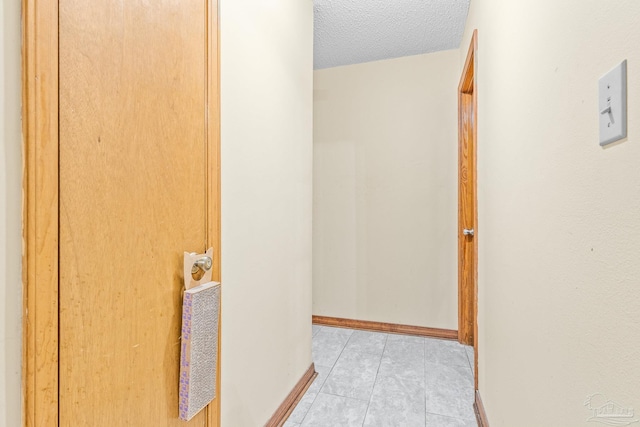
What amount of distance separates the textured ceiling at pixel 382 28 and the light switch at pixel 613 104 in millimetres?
1972

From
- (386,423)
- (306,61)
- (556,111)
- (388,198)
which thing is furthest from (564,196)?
(388,198)

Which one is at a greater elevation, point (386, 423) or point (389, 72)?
point (389, 72)

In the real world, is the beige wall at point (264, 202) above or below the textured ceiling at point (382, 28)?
below

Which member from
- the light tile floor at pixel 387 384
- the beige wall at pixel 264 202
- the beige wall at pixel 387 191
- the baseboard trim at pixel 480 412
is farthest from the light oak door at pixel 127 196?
the beige wall at pixel 387 191

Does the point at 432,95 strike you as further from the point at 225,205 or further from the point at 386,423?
Result: the point at 386,423

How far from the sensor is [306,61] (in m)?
2.04

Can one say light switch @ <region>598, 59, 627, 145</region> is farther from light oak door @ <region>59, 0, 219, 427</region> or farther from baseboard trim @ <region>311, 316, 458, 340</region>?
baseboard trim @ <region>311, 316, 458, 340</region>

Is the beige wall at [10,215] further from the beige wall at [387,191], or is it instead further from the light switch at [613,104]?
the beige wall at [387,191]

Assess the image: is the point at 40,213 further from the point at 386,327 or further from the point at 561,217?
the point at 386,327

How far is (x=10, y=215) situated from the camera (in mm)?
594

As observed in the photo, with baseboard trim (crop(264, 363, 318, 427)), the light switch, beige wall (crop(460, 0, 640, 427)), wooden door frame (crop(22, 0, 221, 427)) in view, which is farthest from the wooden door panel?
wooden door frame (crop(22, 0, 221, 427))

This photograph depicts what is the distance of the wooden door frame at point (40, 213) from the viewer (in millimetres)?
611

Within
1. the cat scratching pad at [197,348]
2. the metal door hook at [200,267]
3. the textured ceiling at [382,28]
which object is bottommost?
the cat scratching pad at [197,348]

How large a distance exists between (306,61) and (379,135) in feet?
3.82
